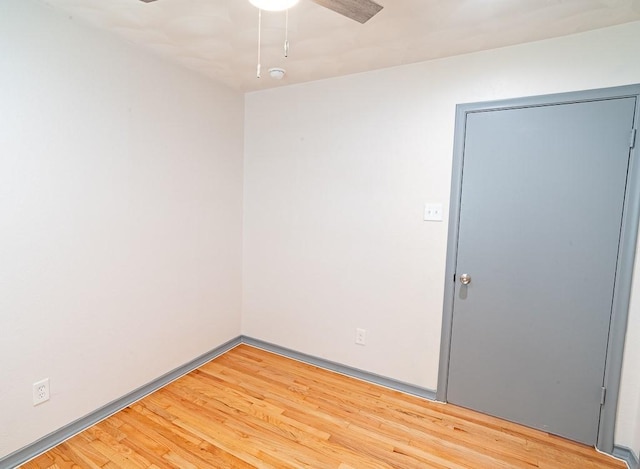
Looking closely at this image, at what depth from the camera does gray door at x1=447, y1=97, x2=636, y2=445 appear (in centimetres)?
186

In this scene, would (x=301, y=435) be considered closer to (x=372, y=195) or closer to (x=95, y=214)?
(x=372, y=195)

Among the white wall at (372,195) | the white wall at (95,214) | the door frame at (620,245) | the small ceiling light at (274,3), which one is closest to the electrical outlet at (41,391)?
the white wall at (95,214)

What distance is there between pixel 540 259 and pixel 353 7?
178 centimetres

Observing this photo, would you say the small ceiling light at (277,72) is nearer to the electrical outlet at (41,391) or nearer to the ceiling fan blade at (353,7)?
the ceiling fan blade at (353,7)

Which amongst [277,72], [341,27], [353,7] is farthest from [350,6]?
[277,72]

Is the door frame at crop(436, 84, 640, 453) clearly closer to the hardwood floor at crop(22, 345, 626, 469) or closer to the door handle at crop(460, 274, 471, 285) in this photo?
the hardwood floor at crop(22, 345, 626, 469)

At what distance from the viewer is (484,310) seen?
86.2 inches

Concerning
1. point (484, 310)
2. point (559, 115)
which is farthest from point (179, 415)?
point (559, 115)

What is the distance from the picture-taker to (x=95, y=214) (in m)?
1.98

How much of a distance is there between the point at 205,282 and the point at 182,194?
77cm

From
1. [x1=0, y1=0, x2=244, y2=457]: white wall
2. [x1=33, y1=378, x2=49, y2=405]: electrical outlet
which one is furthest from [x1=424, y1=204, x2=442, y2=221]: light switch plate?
[x1=33, y1=378, x2=49, y2=405]: electrical outlet

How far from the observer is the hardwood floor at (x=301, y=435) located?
1789mm

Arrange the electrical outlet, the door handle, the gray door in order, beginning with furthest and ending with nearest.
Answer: the door handle < the gray door < the electrical outlet

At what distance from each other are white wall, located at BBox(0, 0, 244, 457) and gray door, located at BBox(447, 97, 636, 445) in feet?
6.62
